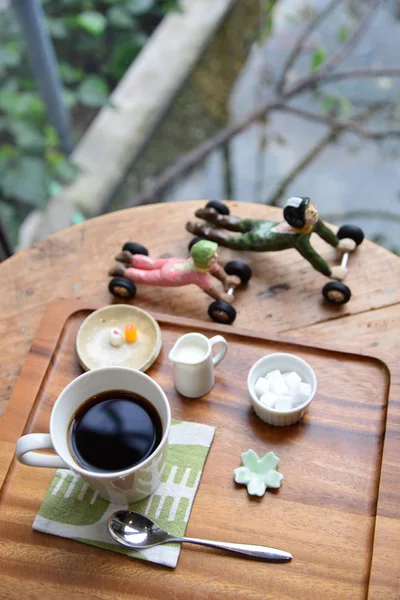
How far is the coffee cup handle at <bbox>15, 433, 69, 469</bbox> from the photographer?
2.77 ft

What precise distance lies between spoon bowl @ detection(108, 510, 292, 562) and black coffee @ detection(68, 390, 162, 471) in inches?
3.2

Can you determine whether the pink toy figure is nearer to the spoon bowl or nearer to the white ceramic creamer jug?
the white ceramic creamer jug

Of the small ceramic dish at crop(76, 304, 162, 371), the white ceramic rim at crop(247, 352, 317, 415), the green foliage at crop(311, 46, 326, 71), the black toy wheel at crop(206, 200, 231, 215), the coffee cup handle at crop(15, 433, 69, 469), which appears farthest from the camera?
the green foliage at crop(311, 46, 326, 71)

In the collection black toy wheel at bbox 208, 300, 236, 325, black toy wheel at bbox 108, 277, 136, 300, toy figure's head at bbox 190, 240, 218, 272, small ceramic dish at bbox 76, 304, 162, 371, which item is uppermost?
toy figure's head at bbox 190, 240, 218, 272

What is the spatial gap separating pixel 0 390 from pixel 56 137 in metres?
1.37

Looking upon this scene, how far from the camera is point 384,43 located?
2.66m

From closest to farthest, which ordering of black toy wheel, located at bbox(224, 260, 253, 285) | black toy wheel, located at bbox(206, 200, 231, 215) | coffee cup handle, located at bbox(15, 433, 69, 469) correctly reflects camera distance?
coffee cup handle, located at bbox(15, 433, 69, 469)
black toy wheel, located at bbox(224, 260, 253, 285)
black toy wheel, located at bbox(206, 200, 231, 215)

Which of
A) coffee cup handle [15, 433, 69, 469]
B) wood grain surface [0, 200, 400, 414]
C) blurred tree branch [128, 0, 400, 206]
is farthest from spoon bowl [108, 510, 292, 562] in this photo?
blurred tree branch [128, 0, 400, 206]

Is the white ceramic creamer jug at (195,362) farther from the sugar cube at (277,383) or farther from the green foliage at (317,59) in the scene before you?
the green foliage at (317,59)

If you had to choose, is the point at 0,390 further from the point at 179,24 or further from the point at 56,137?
the point at 179,24

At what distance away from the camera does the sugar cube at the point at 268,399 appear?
100cm

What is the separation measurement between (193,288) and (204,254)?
14 cm

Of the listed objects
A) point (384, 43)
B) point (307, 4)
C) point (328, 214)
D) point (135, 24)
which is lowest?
point (328, 214)

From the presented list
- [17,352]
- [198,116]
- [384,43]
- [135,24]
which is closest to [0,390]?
[17,352]
